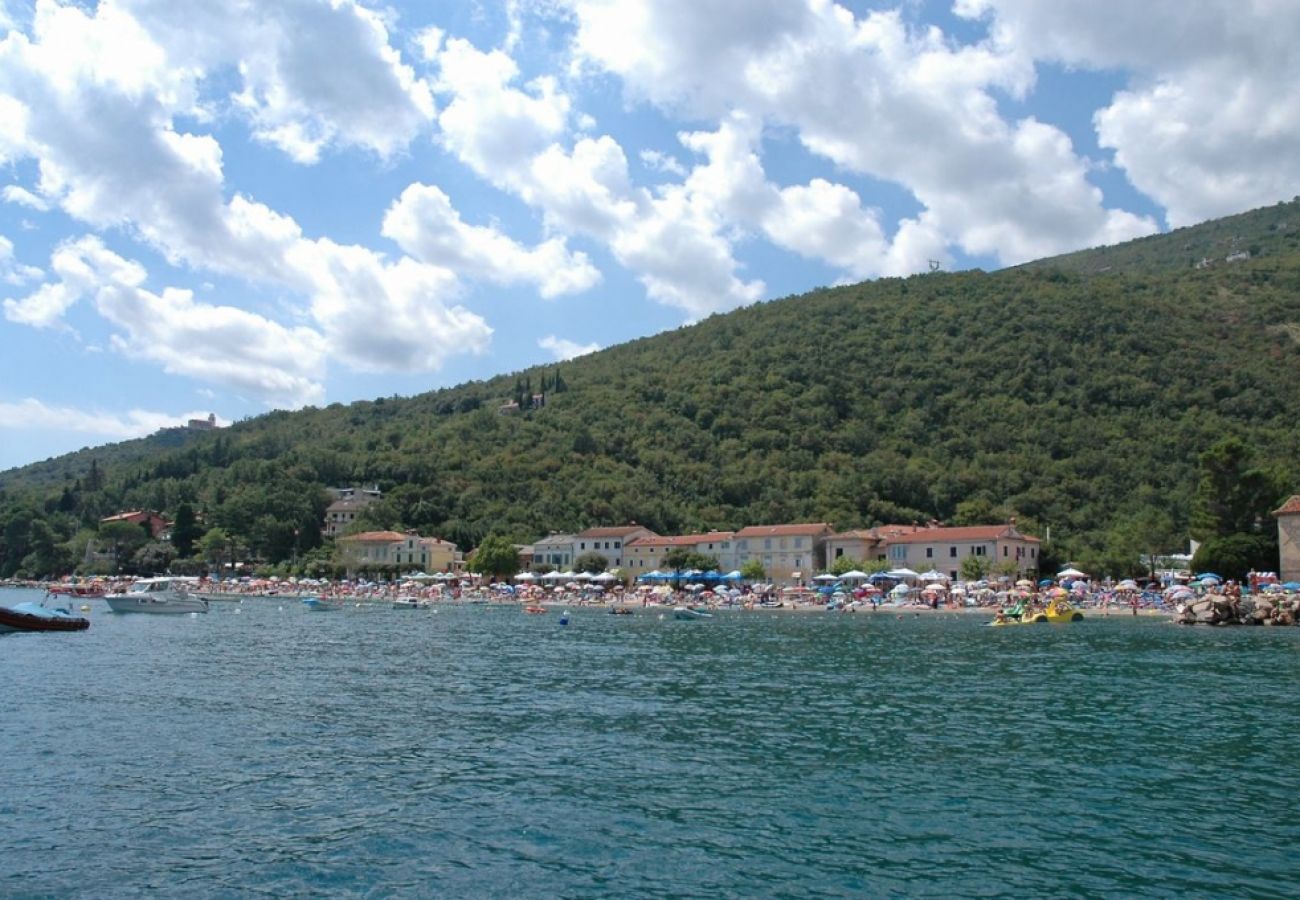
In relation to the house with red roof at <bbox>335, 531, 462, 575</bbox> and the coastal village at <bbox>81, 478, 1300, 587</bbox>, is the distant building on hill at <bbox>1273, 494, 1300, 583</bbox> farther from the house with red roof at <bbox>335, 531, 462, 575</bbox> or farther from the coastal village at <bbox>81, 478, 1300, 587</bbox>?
the house with red roof at <bbox>335, 531, 462, 575</bbox>

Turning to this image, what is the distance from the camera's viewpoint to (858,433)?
388ft

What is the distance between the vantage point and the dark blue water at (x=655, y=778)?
11.3 m

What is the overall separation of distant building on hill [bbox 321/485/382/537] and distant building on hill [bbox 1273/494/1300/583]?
312ft

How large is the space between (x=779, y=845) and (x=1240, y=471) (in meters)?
59.2

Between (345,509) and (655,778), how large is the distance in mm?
114899

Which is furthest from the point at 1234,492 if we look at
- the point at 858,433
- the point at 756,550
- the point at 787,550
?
the point at 858,433

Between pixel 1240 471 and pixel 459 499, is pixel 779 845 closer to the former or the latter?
pixel 1240 471

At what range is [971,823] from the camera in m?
13.1

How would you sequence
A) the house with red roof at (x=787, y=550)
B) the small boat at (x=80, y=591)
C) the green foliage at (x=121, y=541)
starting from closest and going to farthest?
the small boat at (x=80, y=591) → the house with red roof at (x=787, y=550) → the green foliage at (x=121, y=541)

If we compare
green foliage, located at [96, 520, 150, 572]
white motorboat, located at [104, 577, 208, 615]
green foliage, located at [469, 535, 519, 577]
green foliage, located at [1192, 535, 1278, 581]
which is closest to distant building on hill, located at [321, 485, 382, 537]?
green foliage, located at [96, 520, 150, 572]

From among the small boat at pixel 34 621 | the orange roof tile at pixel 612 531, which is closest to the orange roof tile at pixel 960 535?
the orange roof tile at pixel 612 531

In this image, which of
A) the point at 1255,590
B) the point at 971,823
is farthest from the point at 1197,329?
the point at 971,823

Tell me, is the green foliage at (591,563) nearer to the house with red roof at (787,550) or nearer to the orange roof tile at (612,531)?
the orange roof tile at (612,531)

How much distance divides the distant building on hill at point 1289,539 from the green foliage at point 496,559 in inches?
2381
